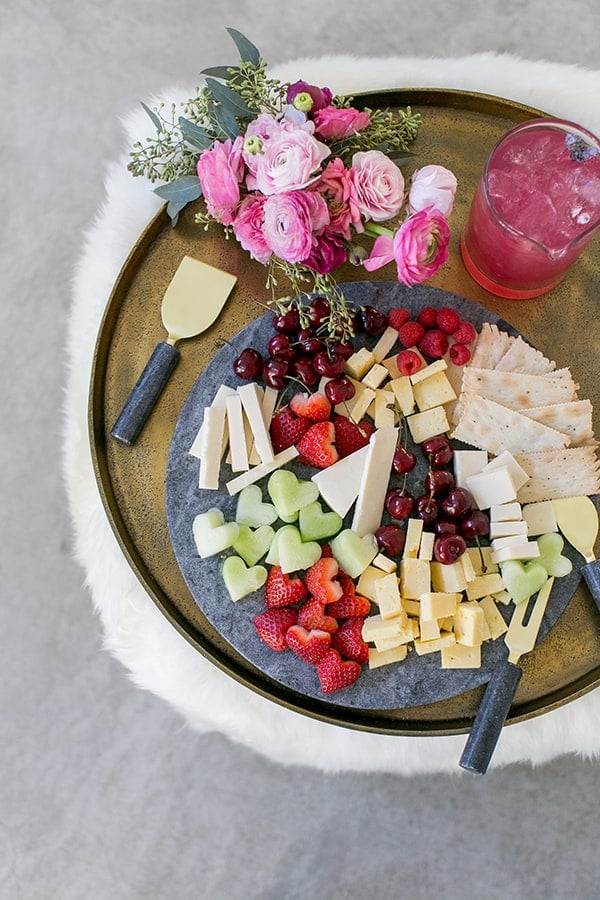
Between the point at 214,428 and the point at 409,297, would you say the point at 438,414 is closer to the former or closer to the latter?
the point at 409,297

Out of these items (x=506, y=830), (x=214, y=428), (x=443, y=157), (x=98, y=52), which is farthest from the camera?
(x=98, y=52)

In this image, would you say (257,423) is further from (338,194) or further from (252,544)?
(338,194)

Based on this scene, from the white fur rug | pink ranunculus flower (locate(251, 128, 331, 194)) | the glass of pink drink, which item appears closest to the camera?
pink ranunculus flower (locate(251, 128, 331, 194))

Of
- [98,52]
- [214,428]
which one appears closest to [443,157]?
[214,428]

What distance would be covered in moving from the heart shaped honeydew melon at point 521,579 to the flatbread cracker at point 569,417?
0.69 ft

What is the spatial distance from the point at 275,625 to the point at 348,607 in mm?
111

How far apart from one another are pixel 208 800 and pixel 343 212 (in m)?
1.09

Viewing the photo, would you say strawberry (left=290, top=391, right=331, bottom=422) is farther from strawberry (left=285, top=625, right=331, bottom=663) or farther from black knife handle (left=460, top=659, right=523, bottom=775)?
black knife handle (left=460, top=659, right=523, bottom=775)

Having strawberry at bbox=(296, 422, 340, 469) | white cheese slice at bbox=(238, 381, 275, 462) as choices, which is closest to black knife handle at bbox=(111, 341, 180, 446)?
white cheese slice at bbox=(238, 381, 275, 462)

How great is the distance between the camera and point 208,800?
1391 millimetres

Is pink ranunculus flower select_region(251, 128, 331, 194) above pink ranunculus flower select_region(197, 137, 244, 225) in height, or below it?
above

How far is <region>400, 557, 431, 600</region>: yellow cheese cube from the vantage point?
1.08m

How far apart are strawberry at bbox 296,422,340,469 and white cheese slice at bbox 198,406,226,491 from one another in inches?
4.8

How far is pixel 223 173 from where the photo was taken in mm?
1000
